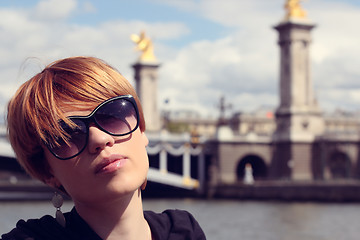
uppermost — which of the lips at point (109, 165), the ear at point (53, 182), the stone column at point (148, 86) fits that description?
the lips at point (109, 165)

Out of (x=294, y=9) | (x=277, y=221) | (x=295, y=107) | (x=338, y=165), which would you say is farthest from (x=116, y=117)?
(x=338, y=165)

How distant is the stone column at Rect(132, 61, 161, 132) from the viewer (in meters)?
42.2

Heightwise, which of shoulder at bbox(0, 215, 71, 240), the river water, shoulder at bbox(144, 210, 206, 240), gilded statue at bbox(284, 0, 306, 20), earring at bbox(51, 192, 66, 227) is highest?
gilded statue at bbox(284, 0, 306, 20)

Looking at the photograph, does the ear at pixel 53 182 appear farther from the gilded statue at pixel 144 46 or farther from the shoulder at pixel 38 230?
the gilded statue at pixel 144 46

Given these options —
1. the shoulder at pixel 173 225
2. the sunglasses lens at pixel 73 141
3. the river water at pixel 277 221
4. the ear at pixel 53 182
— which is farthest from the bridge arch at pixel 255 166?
the sunglasses lens at pixel 73 141

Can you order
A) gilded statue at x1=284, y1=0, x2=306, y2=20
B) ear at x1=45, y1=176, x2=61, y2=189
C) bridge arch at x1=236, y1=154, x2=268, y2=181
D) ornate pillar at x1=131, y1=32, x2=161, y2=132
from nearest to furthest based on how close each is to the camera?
1. ear at x1=45, y1=176, x2=61, y2=189
2. gilded statue at x1=284, y1=0, x2=306, y2=20
3. bridge arch at x1=236, y1=154, x2=268, y2=181
4. ornate pillar at x1=131, y1=32, x2=161, y2=132

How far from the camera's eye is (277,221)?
59.6ft

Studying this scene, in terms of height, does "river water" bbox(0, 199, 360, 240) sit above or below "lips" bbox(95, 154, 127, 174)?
below

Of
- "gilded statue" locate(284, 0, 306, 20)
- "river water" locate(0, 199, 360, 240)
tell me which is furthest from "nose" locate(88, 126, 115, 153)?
"gilded statue" locate(284, 0, 306, 20)

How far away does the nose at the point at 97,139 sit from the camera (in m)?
1.10

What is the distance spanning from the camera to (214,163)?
33500 mm

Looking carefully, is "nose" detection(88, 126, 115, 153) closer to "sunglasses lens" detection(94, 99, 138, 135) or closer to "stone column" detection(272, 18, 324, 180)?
"sunglasses lens" detection(94, 99, 138, 135)

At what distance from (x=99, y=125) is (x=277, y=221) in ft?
57.0

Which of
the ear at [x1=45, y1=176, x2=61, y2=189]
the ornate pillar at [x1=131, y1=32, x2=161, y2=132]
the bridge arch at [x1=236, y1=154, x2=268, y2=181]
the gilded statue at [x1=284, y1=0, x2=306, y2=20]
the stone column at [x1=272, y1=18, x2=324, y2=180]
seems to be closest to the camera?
the ear at [x1=45, y1=176, x2=61, y2=189]
